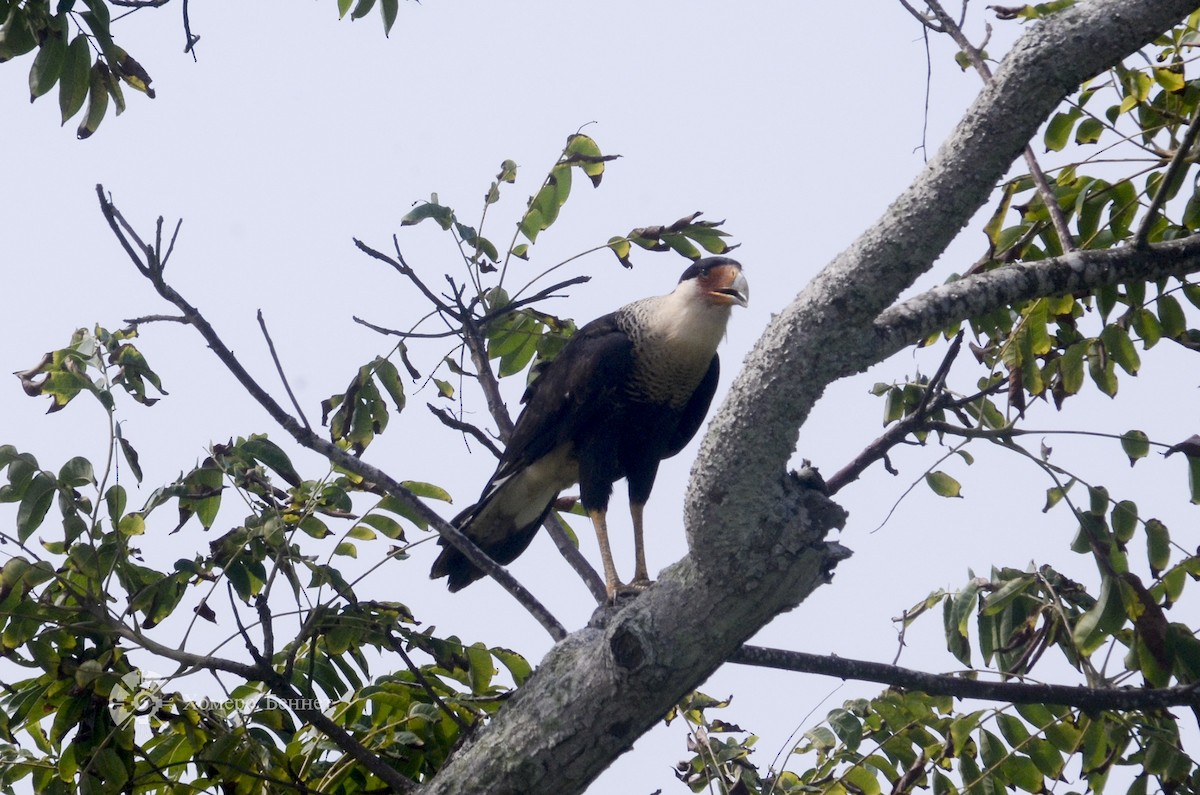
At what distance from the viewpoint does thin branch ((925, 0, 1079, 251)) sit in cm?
263

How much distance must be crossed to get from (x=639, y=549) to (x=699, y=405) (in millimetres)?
567

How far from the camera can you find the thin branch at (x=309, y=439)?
7.30ft

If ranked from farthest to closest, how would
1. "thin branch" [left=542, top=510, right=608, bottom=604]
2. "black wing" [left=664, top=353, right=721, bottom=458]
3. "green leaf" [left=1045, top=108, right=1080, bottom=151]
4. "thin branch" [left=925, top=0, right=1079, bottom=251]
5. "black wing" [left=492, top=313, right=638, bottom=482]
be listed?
"black wing" [left=664, top=353, right=721, bottom=458], "black wing" [left=492, top=313, right=638, bottom=482], "thin branch" [left=542, top=510, right=608, bottom=604], "green leaf" [left=1045, top=108, right=1080, bottom=151], "thin branch" [left=925, top=0, right=1079, bottom=251]

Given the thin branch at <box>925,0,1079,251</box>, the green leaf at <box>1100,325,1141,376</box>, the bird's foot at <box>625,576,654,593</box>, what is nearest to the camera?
the thin branch at <box>925,0,1079,251</box>

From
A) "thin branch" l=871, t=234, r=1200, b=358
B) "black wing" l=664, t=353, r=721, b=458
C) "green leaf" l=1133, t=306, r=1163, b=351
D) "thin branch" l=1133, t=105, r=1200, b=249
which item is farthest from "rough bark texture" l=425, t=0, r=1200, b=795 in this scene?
"black wing" l=664, t=353, r=721, b=458

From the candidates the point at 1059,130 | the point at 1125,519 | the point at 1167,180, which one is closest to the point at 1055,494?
the point at 1125,519

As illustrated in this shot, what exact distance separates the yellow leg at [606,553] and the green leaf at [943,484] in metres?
1.03

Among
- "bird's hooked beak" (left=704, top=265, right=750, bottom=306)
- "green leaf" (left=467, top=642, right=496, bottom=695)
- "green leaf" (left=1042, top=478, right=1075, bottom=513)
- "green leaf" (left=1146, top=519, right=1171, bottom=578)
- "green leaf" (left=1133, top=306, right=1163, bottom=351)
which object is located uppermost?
"bird's hooked beak" (left=704, top=265, right=750, bottom=306)

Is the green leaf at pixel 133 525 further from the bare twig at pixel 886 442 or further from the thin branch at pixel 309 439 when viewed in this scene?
the bare twig at pixel 886 442

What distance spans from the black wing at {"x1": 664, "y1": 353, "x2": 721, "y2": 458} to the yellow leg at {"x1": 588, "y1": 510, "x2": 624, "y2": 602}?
1.60ft

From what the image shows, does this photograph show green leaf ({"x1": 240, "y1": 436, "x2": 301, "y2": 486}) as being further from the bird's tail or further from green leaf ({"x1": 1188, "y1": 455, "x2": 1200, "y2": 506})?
green leaf ({"x1": 1188, "y1": 455, "x2": 1200, "y2": 506})

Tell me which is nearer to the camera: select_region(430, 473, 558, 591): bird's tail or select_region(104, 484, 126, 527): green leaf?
select_region(104, 484, 126, 527): green leaf

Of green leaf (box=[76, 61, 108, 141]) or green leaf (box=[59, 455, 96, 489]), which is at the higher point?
green leaf (box=[76, 61, 108, 141])

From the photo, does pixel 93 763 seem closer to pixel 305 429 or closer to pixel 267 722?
pixel 267 722
